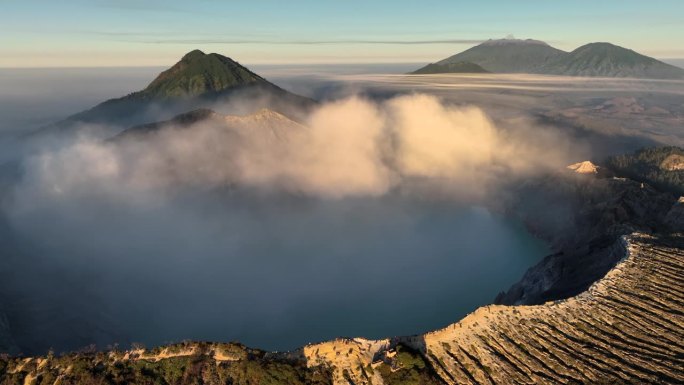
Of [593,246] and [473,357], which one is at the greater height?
[473,357]

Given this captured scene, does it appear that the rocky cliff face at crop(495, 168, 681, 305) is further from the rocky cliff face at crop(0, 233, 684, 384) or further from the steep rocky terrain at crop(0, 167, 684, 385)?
the rocky cliff face at crop(0, 233, 684, 384)

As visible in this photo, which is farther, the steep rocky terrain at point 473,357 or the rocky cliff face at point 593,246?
the rocky cliff face at point 593,246

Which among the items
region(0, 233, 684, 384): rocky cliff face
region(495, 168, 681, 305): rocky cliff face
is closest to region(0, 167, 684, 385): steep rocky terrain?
region(0, 233, 684, 384): rocky cliff face

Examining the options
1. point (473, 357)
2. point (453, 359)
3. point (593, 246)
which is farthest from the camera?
point (593, 246)

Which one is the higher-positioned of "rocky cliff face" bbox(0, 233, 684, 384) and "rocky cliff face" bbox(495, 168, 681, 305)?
"rocky cliff face" bbox(0, 233, 684, 384)

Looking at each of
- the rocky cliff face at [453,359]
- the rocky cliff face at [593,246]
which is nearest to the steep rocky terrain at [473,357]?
the rocky cliff face at [453,359]

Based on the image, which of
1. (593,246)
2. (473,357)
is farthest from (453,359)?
(593,246)

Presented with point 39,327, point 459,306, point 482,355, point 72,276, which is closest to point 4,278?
point 72,276

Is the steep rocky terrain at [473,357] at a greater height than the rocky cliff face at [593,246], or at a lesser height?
greater

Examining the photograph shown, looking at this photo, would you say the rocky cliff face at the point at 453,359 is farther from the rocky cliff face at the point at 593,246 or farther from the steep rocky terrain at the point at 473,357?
the rocky cliff face at the point at 593,246

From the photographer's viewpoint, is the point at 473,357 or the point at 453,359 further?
the point at 473,357

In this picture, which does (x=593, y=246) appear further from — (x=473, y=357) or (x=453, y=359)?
(x=453, y=359)

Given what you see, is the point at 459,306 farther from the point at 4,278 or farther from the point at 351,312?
the point at 4,278

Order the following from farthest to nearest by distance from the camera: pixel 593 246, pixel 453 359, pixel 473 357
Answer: pixel 593 246
pixel 473 357
pixel 453 359
